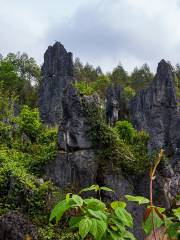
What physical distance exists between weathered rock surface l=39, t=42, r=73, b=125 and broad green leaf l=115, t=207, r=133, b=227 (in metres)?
49.5

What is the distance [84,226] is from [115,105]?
5054cm

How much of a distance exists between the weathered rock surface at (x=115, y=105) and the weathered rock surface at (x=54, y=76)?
18.1ft

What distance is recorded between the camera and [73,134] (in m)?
19.6

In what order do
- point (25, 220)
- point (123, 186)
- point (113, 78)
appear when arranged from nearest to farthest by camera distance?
1. point (25, 220)
2. point (123, 186)
3. point (113, 78)

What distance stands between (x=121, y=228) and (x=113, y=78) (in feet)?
262

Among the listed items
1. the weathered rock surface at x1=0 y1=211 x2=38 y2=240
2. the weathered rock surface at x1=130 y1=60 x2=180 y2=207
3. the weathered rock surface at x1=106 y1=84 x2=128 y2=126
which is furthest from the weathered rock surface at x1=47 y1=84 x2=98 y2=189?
the weathered rock surface at x1=106 y1=84 x2=128 y2=126

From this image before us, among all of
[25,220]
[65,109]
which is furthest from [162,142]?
[25,220]

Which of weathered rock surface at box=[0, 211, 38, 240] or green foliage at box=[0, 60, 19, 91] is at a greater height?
green foliage at box=[0, 60, 19, 91]

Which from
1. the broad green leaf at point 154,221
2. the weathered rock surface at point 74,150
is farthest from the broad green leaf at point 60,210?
the weathered rock surface at point 74,150

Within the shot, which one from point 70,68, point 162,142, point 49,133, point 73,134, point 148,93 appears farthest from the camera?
point 70,68

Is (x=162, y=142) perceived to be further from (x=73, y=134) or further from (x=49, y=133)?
(x=73, y=134)

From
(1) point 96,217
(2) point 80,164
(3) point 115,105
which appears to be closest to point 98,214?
(1) point 96,217

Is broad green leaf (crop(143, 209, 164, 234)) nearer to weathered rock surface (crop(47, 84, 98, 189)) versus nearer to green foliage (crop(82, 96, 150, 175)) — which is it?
weathered rock surface (crop(47, 84, 98, 189))

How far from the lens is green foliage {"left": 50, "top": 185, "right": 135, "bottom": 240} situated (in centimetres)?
149
